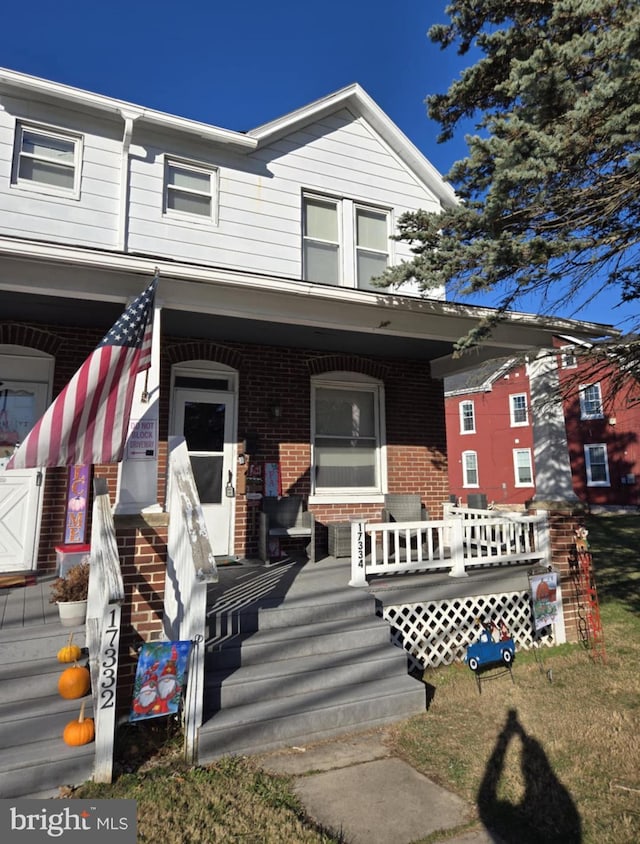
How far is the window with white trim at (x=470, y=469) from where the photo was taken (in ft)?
90.1

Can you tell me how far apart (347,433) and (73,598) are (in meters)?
4.74

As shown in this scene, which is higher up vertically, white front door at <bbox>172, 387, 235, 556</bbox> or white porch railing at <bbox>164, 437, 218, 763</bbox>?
white front door at <bbox>172, 387, 235, 556</bbox>

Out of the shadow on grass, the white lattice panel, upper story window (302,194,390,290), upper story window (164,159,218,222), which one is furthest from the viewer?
upper story window (302,194,390,290)

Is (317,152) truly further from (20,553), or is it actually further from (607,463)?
(607,463)

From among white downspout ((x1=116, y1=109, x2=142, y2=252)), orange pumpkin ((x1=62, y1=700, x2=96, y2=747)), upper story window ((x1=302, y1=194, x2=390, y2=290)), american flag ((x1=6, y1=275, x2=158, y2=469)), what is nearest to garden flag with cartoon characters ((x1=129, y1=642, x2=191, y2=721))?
orange pumpkin ((x1=62, y1=700, x2=96, y2=747))

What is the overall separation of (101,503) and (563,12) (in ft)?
19.6

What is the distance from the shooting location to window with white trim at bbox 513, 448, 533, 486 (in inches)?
981

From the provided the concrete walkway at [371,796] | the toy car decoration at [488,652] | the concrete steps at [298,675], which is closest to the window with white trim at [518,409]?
the toy car decoration at [488,652]

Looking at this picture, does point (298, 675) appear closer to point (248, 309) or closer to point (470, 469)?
point (248, 309)

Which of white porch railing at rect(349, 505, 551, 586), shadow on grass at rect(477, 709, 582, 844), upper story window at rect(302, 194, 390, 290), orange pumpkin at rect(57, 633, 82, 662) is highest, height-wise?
upper story window at rect(302, 194, 390, 290)

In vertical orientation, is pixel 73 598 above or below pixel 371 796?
above

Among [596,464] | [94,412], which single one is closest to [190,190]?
[94,412]

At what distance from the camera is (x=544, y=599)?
19.1ft

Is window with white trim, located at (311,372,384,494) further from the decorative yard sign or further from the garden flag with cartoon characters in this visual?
the garden flag with cartoon characters
